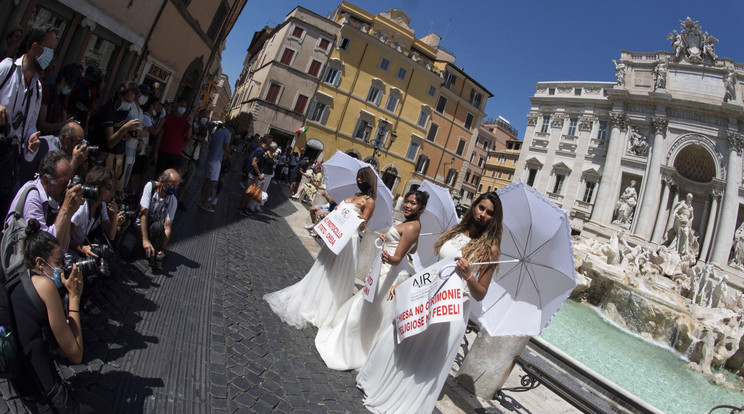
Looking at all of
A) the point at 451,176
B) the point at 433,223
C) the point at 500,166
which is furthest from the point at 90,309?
the point at 500,166

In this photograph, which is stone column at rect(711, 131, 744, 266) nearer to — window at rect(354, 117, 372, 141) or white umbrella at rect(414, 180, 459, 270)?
window at rect(354, 117, 372, 141)

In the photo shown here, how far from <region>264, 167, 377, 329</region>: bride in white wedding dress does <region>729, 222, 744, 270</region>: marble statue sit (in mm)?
29632

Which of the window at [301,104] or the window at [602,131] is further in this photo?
the window at [301,104]

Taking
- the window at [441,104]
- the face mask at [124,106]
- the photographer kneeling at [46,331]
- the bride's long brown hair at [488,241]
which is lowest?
the photographer kneeling at [46,331]

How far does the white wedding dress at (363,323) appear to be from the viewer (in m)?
3.96

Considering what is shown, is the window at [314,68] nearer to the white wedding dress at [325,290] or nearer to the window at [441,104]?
the window at [441,104]

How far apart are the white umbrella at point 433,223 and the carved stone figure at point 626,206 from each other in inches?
1090

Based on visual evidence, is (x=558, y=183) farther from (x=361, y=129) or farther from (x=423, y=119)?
(x=361, y=129)

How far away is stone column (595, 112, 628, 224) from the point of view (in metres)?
27.8

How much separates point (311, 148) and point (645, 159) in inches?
983

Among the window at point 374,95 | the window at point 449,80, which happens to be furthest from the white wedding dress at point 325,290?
the window at point 449,80

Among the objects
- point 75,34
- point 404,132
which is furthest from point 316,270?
point 404,132

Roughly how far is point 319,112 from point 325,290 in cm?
3020

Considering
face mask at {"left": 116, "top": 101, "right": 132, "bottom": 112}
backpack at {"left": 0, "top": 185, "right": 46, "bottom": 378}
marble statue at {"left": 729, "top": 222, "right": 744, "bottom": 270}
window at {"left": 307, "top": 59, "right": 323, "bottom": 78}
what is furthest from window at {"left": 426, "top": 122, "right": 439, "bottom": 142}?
backpack at {"left": 0, "top": 185, "right": 46, "bottom": 378}
